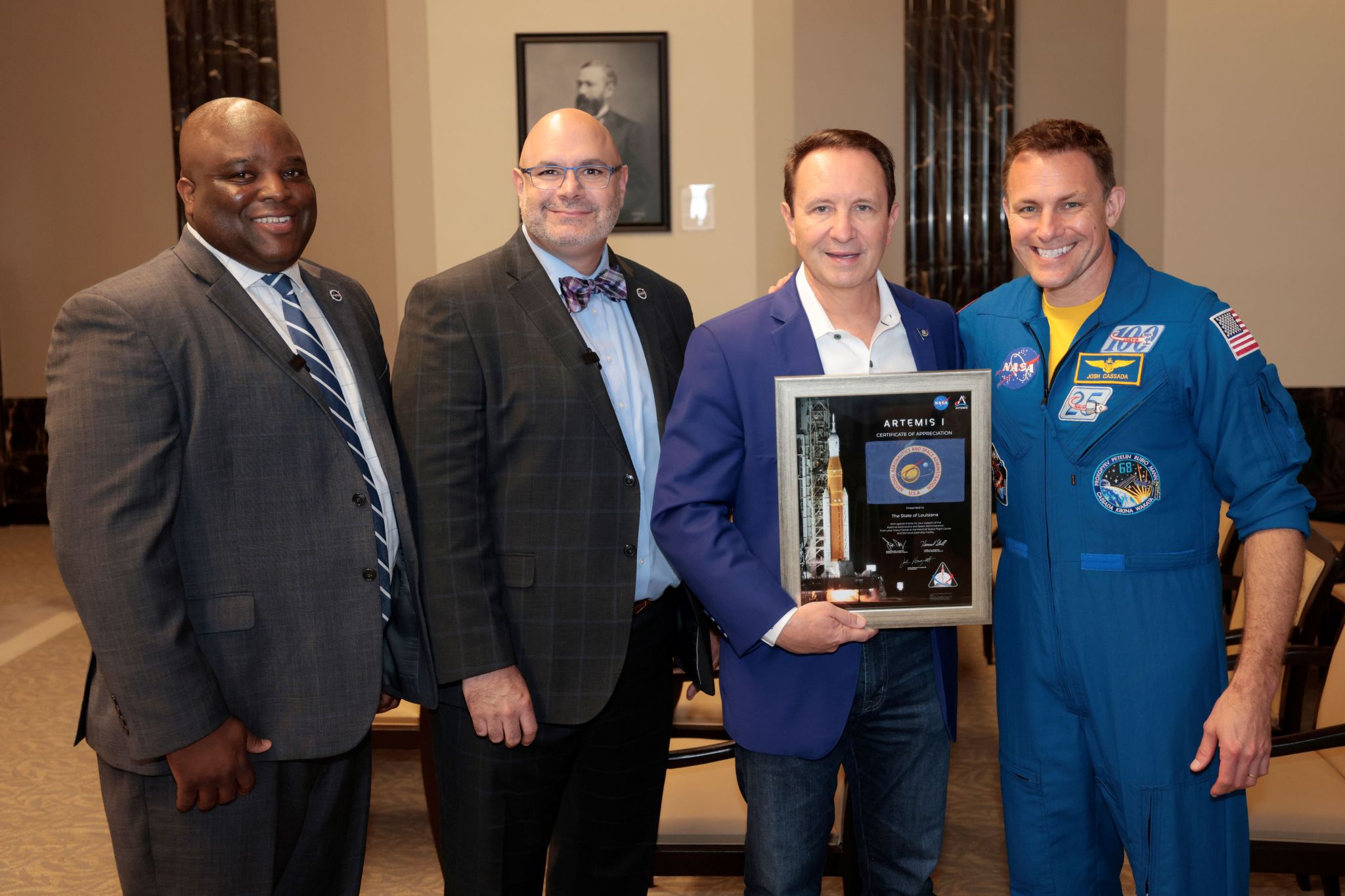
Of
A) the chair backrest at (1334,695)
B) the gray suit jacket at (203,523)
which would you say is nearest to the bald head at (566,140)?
the gray suit jacket at (203,523)

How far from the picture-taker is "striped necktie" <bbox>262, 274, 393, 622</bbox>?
1990 mm

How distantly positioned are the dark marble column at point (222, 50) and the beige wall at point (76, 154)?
0.63ft

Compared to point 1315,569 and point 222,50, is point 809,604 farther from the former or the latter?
point 222,50

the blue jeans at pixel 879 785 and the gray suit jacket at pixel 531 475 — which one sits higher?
the gray suit jacket at pixel 531 475

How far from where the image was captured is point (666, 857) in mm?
2615

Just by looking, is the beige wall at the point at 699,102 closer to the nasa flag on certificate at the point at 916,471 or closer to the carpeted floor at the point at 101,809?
the carpeted floor at the point at 101,809

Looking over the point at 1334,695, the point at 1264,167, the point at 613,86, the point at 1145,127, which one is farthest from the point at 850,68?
the point at 1334,695

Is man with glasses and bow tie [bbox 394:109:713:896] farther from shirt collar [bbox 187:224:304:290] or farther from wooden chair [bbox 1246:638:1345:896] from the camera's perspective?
wooden chair [bbox 1246:638:1345:896]

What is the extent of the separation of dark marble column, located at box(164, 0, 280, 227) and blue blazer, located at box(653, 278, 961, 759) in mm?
6612

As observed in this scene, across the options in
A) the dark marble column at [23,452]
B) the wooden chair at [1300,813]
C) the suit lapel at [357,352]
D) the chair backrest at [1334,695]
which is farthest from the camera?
the dark marble column at [23,452]

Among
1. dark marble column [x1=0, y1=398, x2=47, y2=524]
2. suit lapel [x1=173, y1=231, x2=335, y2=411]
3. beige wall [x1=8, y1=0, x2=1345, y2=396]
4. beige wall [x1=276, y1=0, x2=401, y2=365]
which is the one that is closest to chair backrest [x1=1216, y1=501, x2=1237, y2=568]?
beige wall [x1=8, y1=0, x2=1345, y2=396]

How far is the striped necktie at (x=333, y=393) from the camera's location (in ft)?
6.53

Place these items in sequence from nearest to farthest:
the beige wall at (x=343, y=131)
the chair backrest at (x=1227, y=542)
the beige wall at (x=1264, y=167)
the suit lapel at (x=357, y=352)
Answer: the suit lapel at (x=357, y=352)
the chair backrest at (x=1227, y=542)
the beige wall at (x=1264, y=167)
the beige wall at (x=343, y=131)

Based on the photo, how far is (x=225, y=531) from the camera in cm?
185
